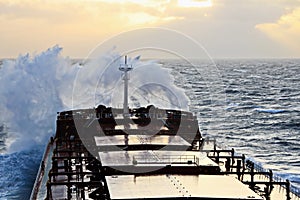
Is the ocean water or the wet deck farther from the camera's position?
the ocean water

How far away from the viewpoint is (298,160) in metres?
57.9

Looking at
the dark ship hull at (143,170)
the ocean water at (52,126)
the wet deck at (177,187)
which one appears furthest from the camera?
the ocean water at (52,126)

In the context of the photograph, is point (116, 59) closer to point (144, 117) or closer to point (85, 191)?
point (144, 117)

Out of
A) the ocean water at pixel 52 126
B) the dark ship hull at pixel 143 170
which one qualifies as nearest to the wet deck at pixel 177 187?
the dark ship hull at pixel 143 170

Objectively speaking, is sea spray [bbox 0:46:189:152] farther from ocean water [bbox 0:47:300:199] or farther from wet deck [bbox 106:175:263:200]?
wet deck [bbox 106:175:263:200]

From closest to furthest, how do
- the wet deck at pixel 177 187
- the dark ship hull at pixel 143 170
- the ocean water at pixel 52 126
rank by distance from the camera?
the wet deck at pixel 177 187, the dark ship hull at pixel 143 170, the ocean water at pixel 52 126

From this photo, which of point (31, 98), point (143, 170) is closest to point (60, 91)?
point (31, 98)

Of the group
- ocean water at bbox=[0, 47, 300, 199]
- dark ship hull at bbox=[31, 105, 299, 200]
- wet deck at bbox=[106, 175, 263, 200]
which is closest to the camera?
wet deck at bbox=[106, 175, 263, 200]

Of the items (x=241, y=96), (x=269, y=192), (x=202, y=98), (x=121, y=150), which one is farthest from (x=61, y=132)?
(x=241, y=96)

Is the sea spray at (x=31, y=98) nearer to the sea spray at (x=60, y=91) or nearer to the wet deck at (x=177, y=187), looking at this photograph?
the sea spray at (x=60, y=91)

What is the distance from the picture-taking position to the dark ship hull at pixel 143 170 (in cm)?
2442

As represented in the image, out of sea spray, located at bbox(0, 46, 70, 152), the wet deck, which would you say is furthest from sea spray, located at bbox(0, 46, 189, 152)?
the wet deck

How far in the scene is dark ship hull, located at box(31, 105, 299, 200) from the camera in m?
24.4

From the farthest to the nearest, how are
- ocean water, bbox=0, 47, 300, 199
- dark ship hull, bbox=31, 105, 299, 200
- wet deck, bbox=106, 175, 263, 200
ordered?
1. ocean water, bbox=0, 47, 300, 199
2. dark ship hull, bbox=31, 105, 299, 200
3. wet deck, bbox=106, 175, 263, 200
